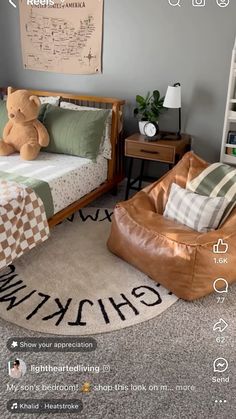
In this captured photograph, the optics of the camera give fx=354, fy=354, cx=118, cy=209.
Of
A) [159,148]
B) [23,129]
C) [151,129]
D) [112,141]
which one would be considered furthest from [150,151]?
[23,129]

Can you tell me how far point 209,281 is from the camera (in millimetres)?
1842

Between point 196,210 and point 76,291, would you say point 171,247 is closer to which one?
point 196,210

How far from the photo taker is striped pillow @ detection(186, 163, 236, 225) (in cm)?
205

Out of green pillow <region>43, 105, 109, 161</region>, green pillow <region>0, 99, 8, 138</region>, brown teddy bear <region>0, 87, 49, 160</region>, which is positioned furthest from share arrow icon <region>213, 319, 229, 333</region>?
green pillow <region>0, 99, 8, 138</region>

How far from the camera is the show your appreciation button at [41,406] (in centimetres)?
129

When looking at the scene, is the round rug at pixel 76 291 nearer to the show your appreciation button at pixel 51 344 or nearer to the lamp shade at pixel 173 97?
the show your appreciation button at pixel 51 344

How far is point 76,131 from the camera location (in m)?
2.74

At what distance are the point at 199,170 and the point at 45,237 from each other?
1.08 meters

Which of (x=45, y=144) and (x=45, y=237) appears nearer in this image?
(x=45, y=237)

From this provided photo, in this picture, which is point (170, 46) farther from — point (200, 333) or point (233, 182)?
point (200, 333)

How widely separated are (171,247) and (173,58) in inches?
68.1

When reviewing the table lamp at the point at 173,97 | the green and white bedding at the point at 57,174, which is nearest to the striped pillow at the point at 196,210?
the green and white bedding at the point at 57,174

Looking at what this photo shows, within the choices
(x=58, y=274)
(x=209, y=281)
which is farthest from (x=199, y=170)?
(x=58, y=274)

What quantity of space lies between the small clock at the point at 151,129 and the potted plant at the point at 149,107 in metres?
0.05
